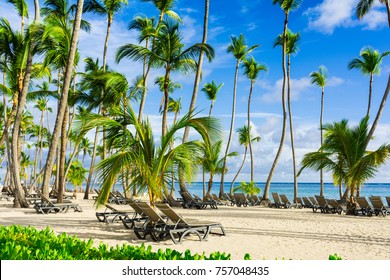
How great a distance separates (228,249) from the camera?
7.88 metres

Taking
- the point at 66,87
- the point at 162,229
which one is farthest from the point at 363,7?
the point at 162,229

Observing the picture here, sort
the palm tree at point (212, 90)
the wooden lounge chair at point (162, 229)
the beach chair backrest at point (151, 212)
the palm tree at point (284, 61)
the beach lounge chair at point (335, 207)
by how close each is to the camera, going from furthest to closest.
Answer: the palm tree at point (212, 90) < the palm tree at point (284, 61) < the beach lounge chair at point (335, 207) < the beach chair backrest at point (151, 212) < the wooden lounge chair at point (162, 229)

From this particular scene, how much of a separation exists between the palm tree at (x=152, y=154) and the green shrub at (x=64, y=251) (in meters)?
3.05

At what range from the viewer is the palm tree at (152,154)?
29.1ft

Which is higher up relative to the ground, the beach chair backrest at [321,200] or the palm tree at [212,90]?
the palm tree at [212,90]

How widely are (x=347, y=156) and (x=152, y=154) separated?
37.2 ft

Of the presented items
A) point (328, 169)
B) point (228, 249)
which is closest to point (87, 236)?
point (228, 249)

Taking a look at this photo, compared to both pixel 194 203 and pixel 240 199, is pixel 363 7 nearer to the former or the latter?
pixel 240 199

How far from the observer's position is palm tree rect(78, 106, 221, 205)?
29.1ft

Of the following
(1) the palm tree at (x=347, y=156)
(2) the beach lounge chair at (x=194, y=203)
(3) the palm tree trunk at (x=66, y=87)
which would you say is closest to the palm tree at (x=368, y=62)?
(1) the palm tree at (x=347, y=156)

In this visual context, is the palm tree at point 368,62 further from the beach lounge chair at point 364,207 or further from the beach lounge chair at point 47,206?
the beach lounge chair at point 47,206

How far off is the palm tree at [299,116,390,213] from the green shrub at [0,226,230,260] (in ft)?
45.5

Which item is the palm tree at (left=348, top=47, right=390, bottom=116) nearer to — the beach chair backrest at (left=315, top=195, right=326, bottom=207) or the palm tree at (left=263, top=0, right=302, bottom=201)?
the palm tree at (left=263, top=0, right=302, bottom=201)
